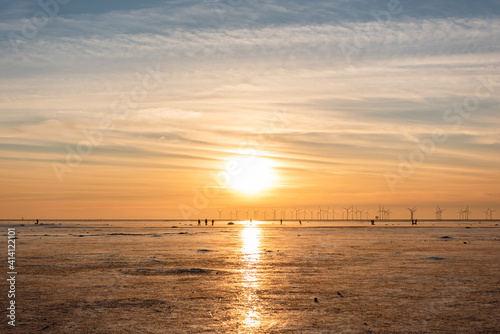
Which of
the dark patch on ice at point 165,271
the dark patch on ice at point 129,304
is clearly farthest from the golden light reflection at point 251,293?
the dark patch on ice at point 129,304

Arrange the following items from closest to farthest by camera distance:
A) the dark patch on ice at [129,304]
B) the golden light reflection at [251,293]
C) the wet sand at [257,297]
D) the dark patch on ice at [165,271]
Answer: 1. the wet sand at [257,297]
2. the golden light reflection at [251,293]
3. the dark patch on ice at [129,304]
4. the dark patch on ice at [165,271]

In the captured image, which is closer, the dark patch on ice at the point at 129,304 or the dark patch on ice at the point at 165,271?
the dark patch on ice at the point at 129,304

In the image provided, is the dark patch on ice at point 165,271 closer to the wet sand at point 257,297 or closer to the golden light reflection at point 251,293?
the wet sand at point 257,297

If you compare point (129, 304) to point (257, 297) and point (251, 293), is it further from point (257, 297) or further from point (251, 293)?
point (251, 293)

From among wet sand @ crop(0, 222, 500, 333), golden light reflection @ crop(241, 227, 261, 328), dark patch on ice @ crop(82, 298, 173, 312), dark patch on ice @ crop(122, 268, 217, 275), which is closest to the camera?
wet sand @ crop(0, 222, 500, 333)

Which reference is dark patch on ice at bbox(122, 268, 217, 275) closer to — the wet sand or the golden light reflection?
the wet sand

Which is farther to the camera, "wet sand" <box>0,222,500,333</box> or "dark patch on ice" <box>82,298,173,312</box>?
"dark patch on ice" <box>82,298,173,312</box>

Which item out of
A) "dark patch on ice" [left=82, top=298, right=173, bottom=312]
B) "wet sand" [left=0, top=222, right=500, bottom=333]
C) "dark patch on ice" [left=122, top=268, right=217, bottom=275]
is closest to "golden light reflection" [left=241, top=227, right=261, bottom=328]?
"wet sand" [left=0, top=222, right=500, bottom=333]

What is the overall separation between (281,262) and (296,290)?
13.2 m

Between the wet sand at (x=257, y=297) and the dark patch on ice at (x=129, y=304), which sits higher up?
the wet sand at (x=257, y=297)

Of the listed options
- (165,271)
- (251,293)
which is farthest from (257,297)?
(165,271)

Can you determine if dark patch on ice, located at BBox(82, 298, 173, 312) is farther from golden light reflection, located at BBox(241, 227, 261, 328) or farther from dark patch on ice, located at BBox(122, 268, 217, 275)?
dark patch on ice, located at BBox(122, 268, 217, 275)

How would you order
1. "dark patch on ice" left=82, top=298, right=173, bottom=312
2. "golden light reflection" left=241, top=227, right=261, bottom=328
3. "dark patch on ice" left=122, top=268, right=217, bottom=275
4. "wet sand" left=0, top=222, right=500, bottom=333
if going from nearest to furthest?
1. "wet sand" left=0, top=222, right=500, bottom=333
2. "golden light reflection" left=241, top=227, right=261, bottom=328
3. "dark patch on ice" left=82, top=298, right=173, bottom=312
4. "dark patch on ice" left=122, top=268, right=217, bottom=275

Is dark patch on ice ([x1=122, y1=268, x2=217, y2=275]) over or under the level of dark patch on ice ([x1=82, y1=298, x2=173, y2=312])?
over
